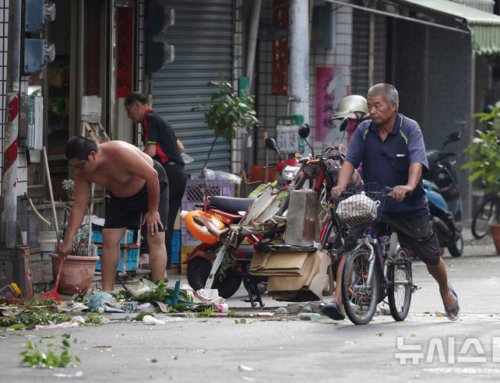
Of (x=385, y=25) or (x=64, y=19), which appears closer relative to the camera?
(x=64, y=19)

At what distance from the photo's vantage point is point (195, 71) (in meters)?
19.4

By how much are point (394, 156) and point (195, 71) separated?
8.30 meters

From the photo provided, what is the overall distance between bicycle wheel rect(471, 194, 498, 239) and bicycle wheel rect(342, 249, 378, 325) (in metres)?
10.4

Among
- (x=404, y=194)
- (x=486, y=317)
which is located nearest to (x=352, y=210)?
(x=404, y=194)

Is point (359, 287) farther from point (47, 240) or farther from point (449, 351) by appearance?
point (47, 240)

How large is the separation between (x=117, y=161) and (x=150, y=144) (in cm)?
303

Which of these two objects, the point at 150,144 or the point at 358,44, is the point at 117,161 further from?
the point at 358,44

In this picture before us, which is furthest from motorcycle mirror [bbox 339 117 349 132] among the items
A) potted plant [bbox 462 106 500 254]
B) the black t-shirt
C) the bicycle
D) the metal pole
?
potted plant [bbox 462 106 500 254]

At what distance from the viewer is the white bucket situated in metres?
15.0

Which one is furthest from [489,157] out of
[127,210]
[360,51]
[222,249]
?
[127,210]

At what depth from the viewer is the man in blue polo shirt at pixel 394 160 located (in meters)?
11.4

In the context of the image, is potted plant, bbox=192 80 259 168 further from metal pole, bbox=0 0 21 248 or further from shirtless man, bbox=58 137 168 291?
shirtless man, bbox=58 137 168 291

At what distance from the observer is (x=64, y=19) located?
1647cm

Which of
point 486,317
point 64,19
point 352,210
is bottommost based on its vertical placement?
point 486,317
